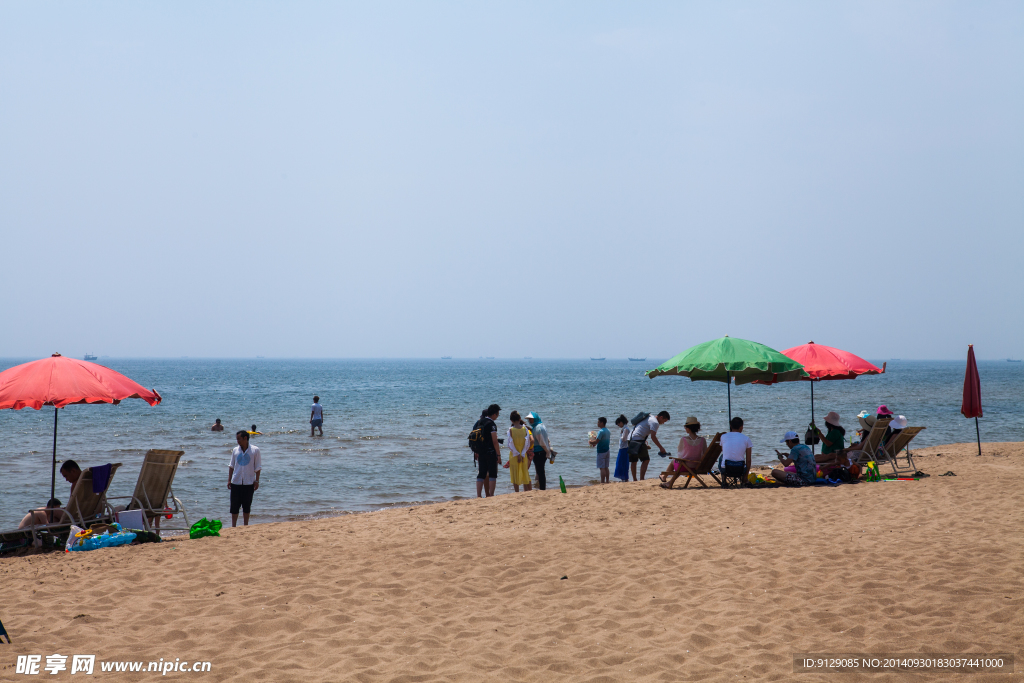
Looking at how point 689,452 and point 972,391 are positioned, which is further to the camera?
point 972,391

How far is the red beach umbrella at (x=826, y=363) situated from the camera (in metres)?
12.1

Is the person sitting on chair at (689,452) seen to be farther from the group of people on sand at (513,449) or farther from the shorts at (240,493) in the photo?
the shorts at (240,493)

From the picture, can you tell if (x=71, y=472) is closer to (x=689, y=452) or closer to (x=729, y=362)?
(x=689, y=452)

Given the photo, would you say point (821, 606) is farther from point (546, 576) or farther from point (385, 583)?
point (385, 583)

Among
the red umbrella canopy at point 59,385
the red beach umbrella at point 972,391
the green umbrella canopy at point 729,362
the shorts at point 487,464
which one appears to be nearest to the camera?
the red umbrella canopy at point 59,385

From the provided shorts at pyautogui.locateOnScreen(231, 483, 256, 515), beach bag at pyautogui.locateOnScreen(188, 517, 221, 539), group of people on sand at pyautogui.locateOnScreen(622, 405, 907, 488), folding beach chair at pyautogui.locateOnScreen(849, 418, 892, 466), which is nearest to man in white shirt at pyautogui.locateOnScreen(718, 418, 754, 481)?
group of people on sand at pyautogui.locateOnScreen(622, 405, 907, 488)

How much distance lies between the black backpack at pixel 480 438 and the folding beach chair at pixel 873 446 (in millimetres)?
6474

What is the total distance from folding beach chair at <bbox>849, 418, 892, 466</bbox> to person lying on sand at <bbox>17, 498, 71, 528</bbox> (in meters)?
12.1

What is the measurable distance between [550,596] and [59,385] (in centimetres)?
605

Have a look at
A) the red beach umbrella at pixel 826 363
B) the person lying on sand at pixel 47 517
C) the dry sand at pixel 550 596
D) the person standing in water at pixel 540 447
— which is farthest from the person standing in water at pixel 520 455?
the person lying on sand at pixel 47 517

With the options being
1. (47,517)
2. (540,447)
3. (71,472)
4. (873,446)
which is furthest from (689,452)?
(47,517)

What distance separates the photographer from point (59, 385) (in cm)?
781

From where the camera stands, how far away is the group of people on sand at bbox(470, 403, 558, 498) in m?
11.9

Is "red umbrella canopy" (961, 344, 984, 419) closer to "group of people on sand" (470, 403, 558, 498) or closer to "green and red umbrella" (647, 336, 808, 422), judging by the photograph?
"green and red umbrella" (647, 336, 808, 422)
